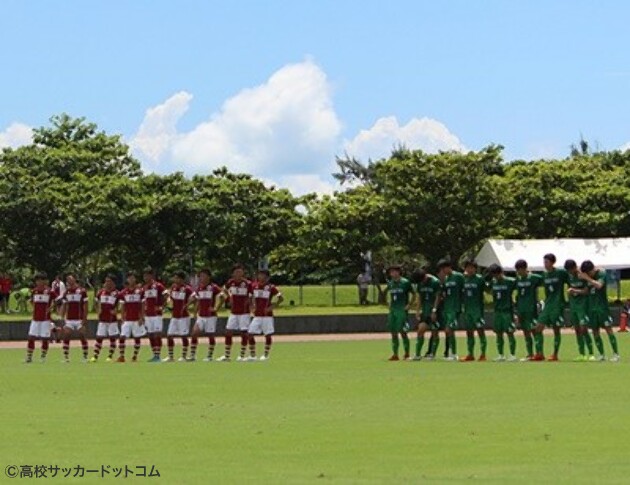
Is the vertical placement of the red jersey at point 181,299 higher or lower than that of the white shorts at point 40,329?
higher

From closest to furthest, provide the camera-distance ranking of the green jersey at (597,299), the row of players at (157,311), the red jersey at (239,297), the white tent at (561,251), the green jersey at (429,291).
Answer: the green jersey at (597,299), the green jersey at (429,291), the row of players at (157,311), the red jersey at (239,297), the white tent at (561,251)

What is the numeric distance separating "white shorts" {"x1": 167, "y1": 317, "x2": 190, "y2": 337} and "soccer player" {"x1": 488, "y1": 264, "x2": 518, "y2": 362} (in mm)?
6516

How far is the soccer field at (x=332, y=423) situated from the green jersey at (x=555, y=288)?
232cm

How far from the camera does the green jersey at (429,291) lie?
1294 inches

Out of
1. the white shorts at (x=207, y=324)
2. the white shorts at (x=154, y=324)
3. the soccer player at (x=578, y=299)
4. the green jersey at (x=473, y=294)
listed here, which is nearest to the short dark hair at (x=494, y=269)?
the green jersey at (x=473, y=294)

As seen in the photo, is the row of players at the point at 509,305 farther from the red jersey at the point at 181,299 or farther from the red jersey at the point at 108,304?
the red jersey at the point at 108,304

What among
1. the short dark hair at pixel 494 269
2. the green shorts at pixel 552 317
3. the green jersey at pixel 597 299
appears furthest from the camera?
the short dark hair at pixel 494 269

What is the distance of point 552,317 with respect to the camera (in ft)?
102

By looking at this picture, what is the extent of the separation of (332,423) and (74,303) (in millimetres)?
18109

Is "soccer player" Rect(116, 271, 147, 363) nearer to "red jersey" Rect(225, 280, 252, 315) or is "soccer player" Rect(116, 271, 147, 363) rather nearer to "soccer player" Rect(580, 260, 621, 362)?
"red jersey" Rect(225, 280, 252, 315)

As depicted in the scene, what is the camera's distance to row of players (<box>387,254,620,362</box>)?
1208 inches

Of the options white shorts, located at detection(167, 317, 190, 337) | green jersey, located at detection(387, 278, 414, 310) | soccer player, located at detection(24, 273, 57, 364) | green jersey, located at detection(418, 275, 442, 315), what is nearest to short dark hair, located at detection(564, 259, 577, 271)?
green jersey, located at detection(418, 275, 442, 315)

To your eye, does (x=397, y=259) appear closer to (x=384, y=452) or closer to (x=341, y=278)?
Answer: (x=341, y=278)

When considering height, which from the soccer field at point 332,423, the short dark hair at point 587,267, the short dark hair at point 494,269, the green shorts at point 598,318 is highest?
the short dark hair at point 494,269
